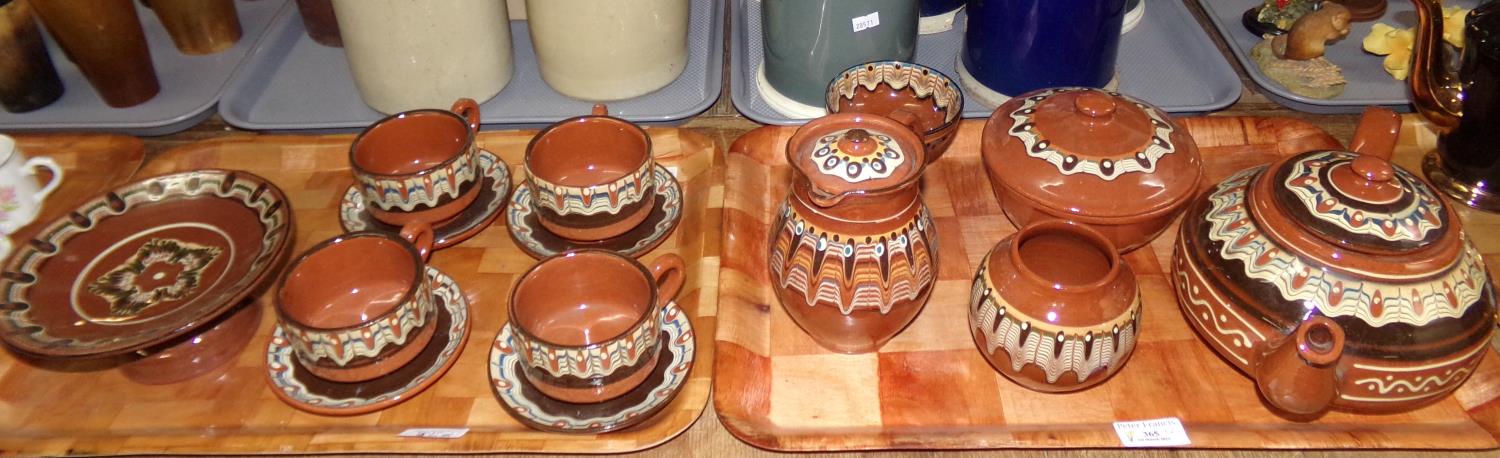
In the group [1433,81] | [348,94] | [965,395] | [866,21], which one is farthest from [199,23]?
[1433,81]

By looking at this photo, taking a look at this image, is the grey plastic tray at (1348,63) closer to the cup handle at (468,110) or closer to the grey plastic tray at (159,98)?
the cup handle at (468,110)

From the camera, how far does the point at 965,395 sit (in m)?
0.80

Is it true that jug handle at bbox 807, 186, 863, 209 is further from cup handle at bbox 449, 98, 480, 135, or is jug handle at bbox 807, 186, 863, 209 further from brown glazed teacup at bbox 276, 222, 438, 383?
cup handle at bbox 449, 98, 480, 135

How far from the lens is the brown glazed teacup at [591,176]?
90 cm

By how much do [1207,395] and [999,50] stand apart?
52 centimetres

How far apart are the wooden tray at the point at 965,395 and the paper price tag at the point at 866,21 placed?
333 mm

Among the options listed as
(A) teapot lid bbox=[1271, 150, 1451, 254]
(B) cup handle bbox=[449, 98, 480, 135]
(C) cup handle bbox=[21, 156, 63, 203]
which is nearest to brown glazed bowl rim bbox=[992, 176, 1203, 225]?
(A) teapot lid bbox=[1271, 150, 1451, 254]

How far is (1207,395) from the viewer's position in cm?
81

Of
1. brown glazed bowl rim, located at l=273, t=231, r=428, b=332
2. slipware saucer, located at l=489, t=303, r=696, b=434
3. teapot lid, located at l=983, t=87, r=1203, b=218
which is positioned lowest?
slipware saucer, located at l=489, t=303, r=696, b=434

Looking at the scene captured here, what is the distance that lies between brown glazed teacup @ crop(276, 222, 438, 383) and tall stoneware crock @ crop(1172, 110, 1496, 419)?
67 centimetres

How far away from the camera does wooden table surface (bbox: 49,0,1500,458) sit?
0.78m

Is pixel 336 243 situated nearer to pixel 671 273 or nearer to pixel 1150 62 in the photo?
pixel 671 273

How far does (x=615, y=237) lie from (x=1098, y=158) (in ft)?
1.53

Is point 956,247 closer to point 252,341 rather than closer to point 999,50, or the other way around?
point 999,50
